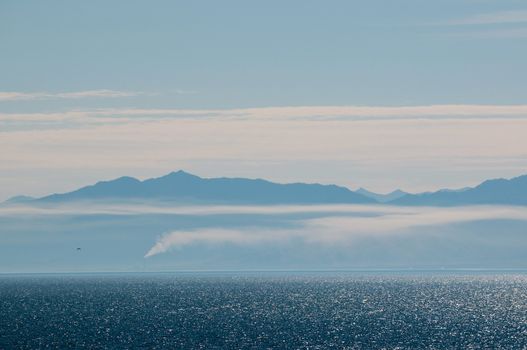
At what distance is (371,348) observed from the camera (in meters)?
133

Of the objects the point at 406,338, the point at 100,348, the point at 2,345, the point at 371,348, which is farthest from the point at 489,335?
the point at 2,345

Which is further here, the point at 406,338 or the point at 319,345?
the point at 406,338

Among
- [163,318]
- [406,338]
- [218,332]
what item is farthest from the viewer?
[163,318]

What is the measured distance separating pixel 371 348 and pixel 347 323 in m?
45.5

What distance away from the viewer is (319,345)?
13688cm

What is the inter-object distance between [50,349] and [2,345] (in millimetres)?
8889

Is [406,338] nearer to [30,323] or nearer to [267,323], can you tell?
[267,323]

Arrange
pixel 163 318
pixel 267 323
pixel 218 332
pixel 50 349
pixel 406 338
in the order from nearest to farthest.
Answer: pixel 50 349, pixel 406 338, pixel 218 332, pixel 267 323, pixel 163 318

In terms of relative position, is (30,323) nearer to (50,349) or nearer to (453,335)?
(50,349)

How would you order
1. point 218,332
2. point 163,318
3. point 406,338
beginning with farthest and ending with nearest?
point 163,318 < point 218,332 < point 406,338

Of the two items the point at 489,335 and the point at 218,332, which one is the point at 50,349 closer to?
the point at 218,332

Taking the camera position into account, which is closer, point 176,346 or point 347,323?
point 176,346

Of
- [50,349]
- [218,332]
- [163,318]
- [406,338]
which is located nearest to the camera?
[50,349]

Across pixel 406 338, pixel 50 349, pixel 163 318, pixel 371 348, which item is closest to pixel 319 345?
pixel 371 348
